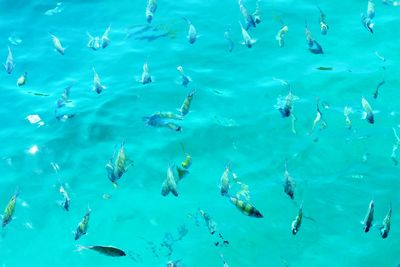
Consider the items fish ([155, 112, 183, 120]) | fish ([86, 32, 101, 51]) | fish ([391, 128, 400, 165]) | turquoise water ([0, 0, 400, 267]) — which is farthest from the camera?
fish ([86, 32, 101, 51])

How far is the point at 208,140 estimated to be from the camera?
9.11 m

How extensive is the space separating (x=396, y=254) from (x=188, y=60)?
598cm

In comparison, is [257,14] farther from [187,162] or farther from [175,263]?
[175,263]

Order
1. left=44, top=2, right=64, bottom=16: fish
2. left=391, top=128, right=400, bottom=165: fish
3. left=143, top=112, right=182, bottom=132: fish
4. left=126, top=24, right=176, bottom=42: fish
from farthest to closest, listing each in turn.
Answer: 1. left=44, top=2, right=64, bottom=16: fish
2. left=126, top=24, right=176, bottom=42: fish
3. left=143, top=112, right=182, bottom=132: fish
4. left=391, top=128, right=400, bottom=165: fish

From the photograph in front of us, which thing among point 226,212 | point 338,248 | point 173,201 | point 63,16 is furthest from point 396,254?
point 63,16

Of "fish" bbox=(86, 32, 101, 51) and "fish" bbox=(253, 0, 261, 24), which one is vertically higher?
"fish" bbox=(253, 0, 261, 24)

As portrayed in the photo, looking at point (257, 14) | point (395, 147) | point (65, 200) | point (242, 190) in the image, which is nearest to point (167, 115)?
point (242, 190)

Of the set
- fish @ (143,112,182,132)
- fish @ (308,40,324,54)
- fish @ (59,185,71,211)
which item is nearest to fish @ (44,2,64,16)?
fish @ (143,112,182,132)

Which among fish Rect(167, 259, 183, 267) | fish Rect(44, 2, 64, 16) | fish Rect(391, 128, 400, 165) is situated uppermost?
fish Rect(391, 128, 400, 165)

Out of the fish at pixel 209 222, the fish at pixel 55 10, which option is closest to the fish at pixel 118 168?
the fish at pixel 209 222

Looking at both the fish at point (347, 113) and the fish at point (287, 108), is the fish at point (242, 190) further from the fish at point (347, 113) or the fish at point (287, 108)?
the fish at point (347, 113)

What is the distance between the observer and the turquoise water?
763 centimetres

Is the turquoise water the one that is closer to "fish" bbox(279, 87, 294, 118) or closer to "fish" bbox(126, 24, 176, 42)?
"fish" bbox(126, 24, 176, 42)

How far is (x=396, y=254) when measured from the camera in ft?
23.4
